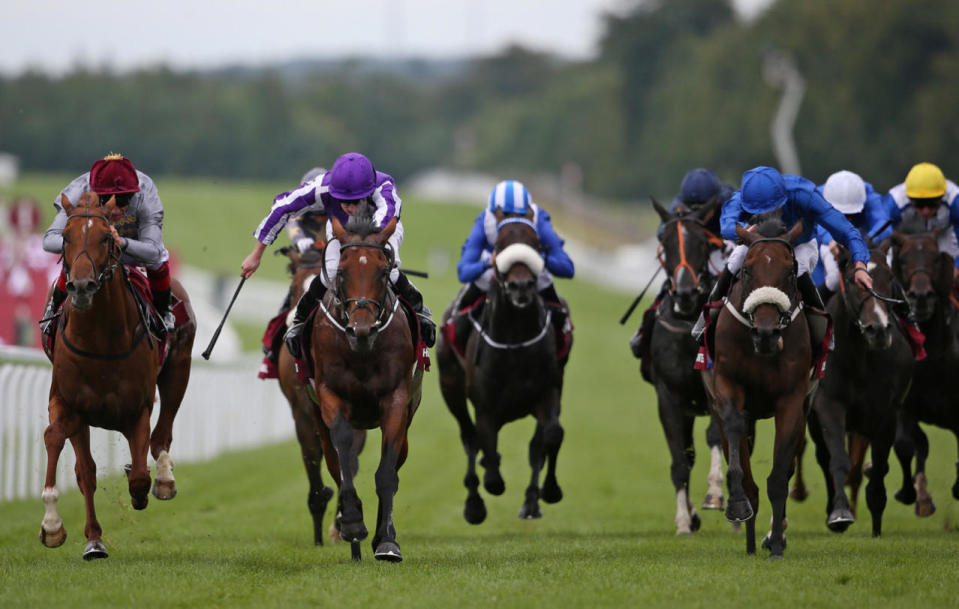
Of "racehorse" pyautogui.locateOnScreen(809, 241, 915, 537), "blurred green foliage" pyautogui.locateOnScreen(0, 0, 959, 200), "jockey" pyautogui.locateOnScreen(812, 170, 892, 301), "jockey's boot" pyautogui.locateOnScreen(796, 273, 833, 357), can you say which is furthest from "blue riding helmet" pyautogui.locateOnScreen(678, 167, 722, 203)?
"blurred green foliage" pyautogui.locateOnScreen(0, 0, 959, 200)

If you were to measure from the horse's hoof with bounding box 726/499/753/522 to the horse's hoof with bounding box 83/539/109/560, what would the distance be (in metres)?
3.93

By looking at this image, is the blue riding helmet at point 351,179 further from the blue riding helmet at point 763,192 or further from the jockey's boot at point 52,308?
the blue riding helmet at point 763,192

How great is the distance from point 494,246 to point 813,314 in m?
2.68

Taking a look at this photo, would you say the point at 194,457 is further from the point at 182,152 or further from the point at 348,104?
the point at 348,104

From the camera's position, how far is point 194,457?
19984 millimetres

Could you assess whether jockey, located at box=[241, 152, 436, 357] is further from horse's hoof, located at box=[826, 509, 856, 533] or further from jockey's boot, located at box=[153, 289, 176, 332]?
horse's hoof, located at box=[826, 509, 856, 533]

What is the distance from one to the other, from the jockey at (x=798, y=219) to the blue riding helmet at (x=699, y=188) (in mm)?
2029

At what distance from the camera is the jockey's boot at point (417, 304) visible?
10.1 metres

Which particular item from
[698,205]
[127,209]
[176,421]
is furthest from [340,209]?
[176,421]

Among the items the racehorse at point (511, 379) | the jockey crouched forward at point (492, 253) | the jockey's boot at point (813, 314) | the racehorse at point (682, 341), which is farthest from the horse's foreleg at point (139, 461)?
the jockey's boot at point (813, 314)

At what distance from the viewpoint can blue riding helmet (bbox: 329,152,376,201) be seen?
9641mm

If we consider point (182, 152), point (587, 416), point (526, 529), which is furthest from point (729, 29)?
point (526, 529)

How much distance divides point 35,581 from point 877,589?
456 cm

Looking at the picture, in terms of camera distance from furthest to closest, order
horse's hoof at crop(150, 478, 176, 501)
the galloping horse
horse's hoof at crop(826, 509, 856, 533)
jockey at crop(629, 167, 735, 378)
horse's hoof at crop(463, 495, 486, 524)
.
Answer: jockey at crop(629, 167, 735, 378) < horse's hoof at crop(463, 495, 486, 524) < horse's hoof at crop(150, 478, 176, 501) < horse's hoof at crop(826, 509, 856, 533) < the galloping horse
